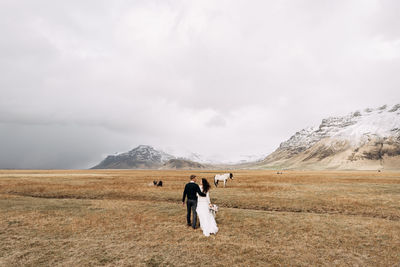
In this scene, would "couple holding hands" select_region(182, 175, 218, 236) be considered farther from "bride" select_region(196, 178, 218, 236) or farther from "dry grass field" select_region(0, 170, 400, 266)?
"dry grass field" select_region(0, 170, 400, 266)

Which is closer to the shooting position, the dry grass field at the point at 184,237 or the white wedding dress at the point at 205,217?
the dry grass field at the point at 184,237

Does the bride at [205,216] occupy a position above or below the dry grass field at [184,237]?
above

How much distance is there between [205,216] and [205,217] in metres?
0.06

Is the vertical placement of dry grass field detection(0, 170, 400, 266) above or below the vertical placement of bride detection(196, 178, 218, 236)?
below

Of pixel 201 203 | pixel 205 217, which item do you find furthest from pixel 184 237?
pixel 201 203

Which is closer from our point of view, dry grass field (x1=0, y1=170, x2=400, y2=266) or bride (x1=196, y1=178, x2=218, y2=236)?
dry grass field (x1=0, y1=170, x2=400, y2=266)

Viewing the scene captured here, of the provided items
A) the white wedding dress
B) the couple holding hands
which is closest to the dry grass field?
the white wedding dress

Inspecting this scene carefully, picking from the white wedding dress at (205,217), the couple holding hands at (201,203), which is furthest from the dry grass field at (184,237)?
the couple holding hands at (201,203)

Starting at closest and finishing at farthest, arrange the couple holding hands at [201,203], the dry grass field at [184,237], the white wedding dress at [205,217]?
the dry grass field at [184,237], the white wedding dress at [205,217], the couple holding hands at [201,203]

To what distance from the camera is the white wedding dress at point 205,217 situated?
13.9 meters

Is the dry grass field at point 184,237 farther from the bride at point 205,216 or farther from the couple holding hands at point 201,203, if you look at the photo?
the couple holding hands at point 201,203

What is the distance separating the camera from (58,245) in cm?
1197

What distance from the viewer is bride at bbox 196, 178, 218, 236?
13.9 m

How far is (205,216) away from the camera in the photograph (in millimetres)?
14391
